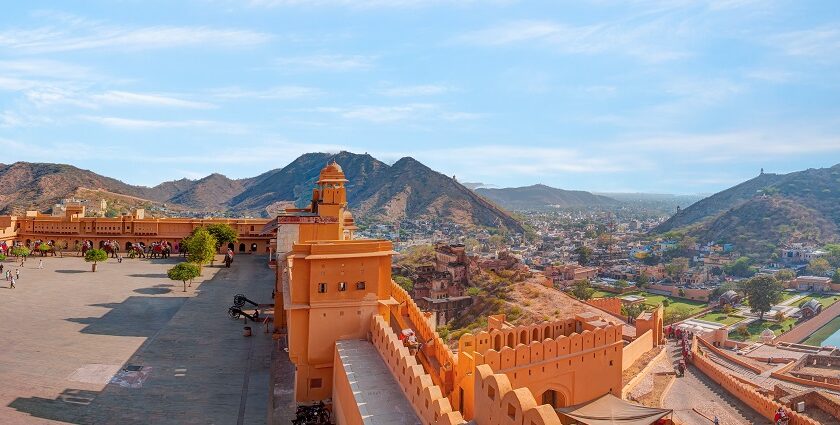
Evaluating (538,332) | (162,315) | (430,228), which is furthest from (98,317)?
(430,228)

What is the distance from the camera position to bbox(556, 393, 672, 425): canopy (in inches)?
571

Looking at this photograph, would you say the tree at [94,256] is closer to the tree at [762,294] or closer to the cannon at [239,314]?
the cannon at [239,314]

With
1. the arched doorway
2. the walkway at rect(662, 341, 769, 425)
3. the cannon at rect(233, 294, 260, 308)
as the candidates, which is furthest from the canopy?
the cannon at rect(233, 294, 260, 308)

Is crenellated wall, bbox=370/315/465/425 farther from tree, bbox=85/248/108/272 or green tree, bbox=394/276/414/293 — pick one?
green tree, bbox=394/276/414/293

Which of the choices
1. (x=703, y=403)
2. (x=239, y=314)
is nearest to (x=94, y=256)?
(x=239, y=314)

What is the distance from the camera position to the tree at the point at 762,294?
62.2 meters

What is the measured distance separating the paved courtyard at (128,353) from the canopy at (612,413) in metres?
7.62

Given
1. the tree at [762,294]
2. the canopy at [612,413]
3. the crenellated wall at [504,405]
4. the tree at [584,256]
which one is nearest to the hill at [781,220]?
the tree at [584,256]

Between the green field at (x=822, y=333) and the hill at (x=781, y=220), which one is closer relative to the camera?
the green field at (x=822, y=333)

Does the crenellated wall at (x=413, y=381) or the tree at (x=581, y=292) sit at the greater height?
the crenellated wall at (x=413, y=381)

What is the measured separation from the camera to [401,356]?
1053cm

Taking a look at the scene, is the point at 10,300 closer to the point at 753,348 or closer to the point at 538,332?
the point at 538,332

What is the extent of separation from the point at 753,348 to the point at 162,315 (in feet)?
133

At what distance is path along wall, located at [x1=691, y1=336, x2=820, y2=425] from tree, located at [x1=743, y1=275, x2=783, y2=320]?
42.0 meters
